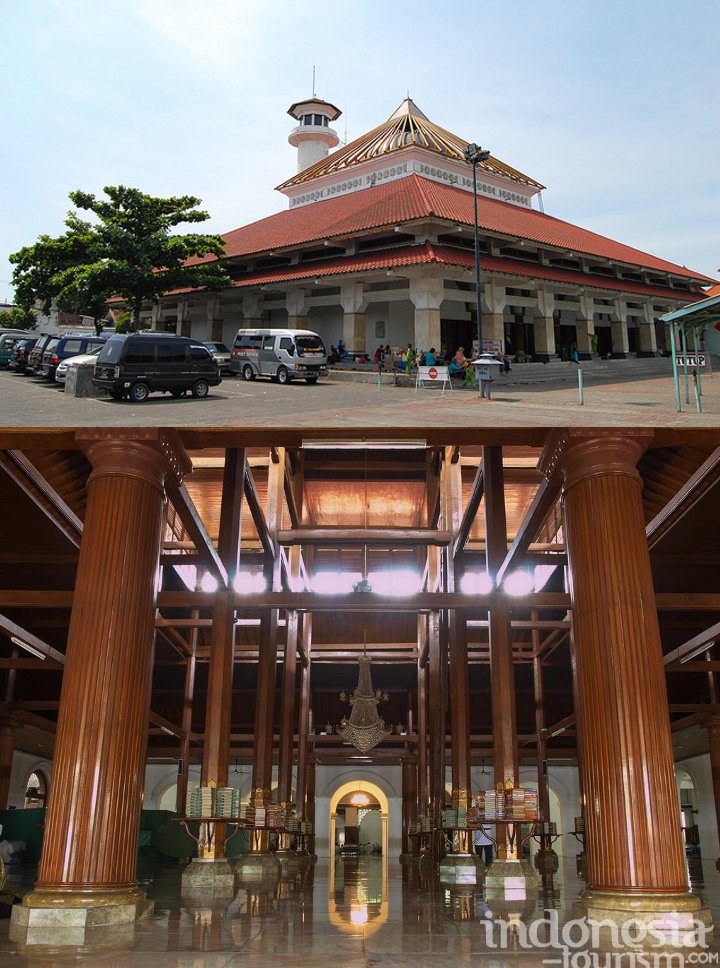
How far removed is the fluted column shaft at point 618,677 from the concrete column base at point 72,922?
4567mm

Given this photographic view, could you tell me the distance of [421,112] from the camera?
7891 millimetres

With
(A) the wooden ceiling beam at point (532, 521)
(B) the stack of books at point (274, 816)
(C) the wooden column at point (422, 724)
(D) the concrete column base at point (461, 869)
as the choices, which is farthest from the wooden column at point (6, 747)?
(A) the wooden ceiling beam at point (532, 521)

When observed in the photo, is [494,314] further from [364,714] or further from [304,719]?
[304,719]

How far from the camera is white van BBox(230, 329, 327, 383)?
22.8 ft

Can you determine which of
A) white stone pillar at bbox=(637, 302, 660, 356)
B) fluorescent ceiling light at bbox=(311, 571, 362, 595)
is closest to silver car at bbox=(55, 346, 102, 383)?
white stone pillar at bbox=(637, 302, 660, 356)

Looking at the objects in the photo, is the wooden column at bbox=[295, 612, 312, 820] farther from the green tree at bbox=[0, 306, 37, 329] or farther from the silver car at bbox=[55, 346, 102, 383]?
the silver car at bbox=[55, 346, 102, 383]

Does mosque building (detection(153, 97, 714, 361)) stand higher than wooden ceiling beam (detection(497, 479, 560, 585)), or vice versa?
mosque building (detection(153, 97, 714, 361))

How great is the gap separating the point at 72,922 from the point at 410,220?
898 centimetres

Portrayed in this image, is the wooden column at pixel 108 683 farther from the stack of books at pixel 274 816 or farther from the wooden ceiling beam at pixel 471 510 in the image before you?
the stack of books at pixel 274 816

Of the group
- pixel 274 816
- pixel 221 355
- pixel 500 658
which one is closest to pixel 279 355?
pixel 221 355

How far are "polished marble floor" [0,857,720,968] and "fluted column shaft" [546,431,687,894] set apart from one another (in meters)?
0.97

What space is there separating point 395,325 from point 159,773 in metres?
31.8

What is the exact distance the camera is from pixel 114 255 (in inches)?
268

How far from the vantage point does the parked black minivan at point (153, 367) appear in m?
6.45
